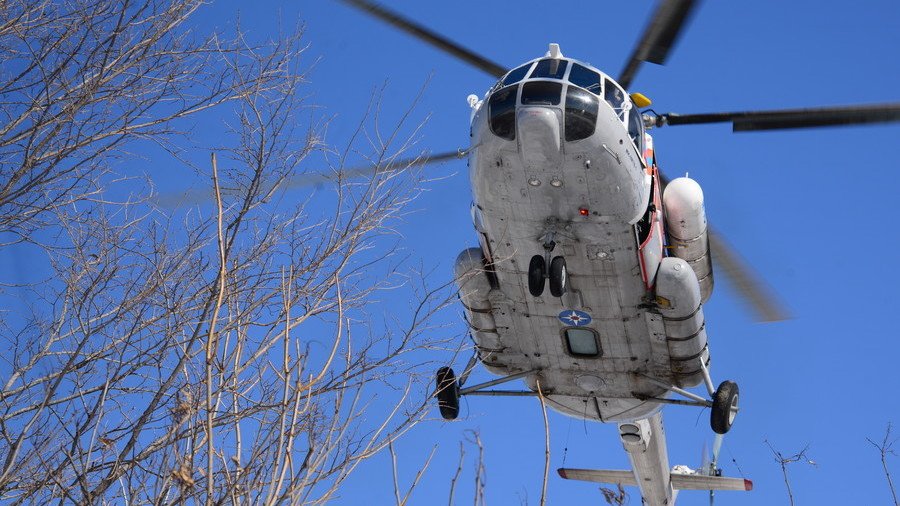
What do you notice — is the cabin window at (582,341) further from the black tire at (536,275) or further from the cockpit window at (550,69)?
the cockpit window at (550,69)

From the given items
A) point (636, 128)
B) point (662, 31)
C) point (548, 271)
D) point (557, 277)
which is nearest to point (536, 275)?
point (548, 271)

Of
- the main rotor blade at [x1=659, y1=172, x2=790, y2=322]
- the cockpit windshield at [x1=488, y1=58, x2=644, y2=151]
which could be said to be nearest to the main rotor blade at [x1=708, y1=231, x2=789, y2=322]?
the main rotor blade at [x1=659, y1=172, x2=790, y2=322]

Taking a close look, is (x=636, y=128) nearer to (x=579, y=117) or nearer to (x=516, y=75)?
(x=579, y=117)

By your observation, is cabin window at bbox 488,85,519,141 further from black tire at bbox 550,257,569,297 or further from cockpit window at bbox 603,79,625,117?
black tire at bbox 550,257,569,297

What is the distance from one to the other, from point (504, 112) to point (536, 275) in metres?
2.16

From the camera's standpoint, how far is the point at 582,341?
14.3 metres

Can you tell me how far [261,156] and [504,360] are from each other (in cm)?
832

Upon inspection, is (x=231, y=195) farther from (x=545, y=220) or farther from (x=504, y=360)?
(x=504, y=360)

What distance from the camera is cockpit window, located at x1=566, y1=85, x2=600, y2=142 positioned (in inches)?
461

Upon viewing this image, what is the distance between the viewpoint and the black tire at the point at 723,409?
47.6 feet

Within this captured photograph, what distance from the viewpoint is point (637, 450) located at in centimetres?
1788

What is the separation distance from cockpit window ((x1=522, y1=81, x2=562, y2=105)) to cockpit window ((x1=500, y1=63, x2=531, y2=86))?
1.17 feet

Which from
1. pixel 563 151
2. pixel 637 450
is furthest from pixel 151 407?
pixel 637 450

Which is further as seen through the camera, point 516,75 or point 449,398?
point 449,398
